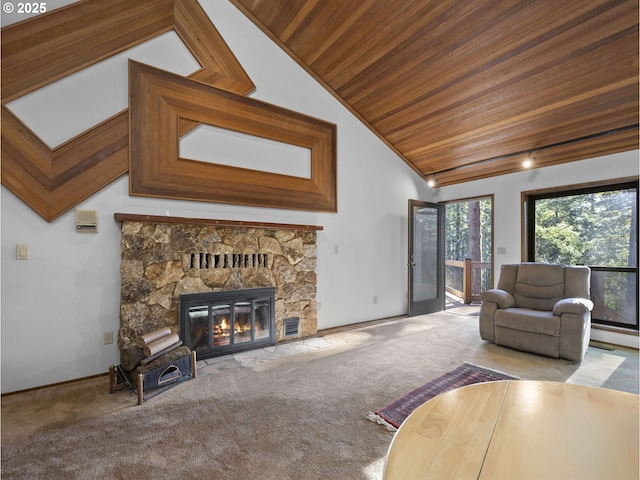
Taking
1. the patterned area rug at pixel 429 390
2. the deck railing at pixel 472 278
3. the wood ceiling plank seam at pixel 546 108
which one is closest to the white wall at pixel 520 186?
the wood ceiling plank seam at pixel 546 108

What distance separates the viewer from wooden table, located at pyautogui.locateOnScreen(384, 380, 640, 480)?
789mm

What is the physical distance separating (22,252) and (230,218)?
1.85 meters

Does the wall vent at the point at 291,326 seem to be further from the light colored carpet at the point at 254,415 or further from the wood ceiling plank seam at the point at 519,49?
the wood ceiling plank seam at the point at 519,49

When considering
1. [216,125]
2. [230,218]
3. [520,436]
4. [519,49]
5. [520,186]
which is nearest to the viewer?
[520,436]

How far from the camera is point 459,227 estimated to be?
966 cm

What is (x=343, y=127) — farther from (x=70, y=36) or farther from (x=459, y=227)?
(x=459, y=227)

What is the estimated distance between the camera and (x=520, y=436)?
0.95 m

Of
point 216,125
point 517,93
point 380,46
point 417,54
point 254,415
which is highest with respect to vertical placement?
point 380,46

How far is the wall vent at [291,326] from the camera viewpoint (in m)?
3.92

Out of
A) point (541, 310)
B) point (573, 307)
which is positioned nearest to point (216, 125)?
point (573, 307)

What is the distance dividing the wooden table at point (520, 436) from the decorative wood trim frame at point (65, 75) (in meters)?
3.30

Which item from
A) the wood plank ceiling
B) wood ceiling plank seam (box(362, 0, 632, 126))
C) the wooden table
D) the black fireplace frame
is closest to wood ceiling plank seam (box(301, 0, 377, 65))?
the wood plank ceiling

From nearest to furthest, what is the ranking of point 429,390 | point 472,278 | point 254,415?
1. point 254,415
2. point 429,390
3. point 472,278

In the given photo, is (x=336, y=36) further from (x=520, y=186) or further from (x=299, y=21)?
(x=520, y=186)
